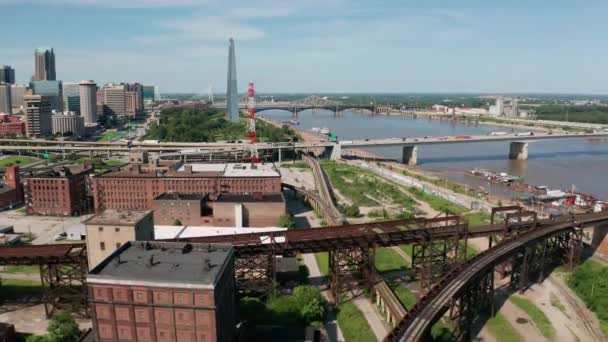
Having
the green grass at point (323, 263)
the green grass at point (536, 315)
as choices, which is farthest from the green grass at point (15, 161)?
the green grass at point (536, 315)

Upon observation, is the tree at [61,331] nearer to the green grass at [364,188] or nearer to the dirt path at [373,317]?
the dirt path at [373,317]

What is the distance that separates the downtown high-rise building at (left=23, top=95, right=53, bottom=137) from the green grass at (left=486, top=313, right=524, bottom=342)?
5094 inches

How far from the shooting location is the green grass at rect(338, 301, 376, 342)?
2727cm

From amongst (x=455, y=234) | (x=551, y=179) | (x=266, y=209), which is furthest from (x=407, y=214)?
(x=551, y=179)

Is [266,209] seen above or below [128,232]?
below

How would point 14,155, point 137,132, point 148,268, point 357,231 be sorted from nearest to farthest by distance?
point 148,268 < point 357,231 < point 14,155 < point 137,132

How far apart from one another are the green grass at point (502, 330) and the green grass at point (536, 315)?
168 centimetres

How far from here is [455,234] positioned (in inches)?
1339

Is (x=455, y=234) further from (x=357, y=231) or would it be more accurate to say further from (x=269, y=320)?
(x=269, y=320)

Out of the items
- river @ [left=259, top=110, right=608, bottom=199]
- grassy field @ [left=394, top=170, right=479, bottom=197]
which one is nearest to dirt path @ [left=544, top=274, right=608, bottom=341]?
grassy field @ [left=394, top=170, right=479, bottom=197]

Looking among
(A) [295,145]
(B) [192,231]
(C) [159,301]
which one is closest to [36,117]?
(A) [295,145]

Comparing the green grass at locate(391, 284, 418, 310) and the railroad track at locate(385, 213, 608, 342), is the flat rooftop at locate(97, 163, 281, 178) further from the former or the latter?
the railroad track at locate(385, 213, 608, 342)

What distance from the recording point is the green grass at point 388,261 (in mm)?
37438

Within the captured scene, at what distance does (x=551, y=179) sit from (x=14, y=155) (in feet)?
344
